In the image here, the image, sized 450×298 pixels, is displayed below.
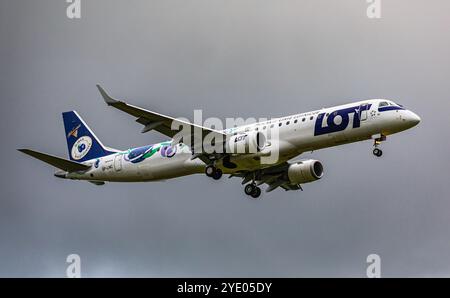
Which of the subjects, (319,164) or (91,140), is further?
(91,140)

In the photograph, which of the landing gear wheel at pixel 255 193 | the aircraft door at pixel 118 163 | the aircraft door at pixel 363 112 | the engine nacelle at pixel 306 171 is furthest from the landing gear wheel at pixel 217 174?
the aircraft door at pixel 363 112

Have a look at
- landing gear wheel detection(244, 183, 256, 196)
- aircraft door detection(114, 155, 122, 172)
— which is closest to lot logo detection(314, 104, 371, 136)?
Answer: landing gear wheel detection(244, 183, 256, 196)

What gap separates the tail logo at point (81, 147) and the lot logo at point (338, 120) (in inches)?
685

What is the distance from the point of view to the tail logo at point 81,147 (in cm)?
5856

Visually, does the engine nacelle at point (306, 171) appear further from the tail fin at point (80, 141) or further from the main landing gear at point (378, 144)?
the tail fin at point (80, 141)

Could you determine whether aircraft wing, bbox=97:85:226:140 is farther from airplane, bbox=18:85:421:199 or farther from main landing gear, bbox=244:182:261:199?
main landing gear, bbox=244:182:261:199

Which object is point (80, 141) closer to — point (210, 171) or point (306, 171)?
point (210, 171)

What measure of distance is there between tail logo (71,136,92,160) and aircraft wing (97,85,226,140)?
9.31m

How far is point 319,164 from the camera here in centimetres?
5469

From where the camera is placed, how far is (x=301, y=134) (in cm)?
4912

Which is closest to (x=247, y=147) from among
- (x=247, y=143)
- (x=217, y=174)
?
(x=247, y=143)
